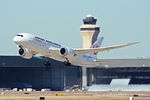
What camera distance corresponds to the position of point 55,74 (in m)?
190

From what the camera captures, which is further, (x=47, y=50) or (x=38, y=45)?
(x=47, y=50)

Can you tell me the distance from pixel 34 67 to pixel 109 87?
2886 centimetres

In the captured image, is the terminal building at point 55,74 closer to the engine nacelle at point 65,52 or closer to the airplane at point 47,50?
the airplane at point 47,50

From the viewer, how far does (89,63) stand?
12962 centimetres

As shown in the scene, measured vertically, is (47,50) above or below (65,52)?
above

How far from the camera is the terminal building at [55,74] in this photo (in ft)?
596

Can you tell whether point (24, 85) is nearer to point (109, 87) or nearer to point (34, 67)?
point (34, 67)

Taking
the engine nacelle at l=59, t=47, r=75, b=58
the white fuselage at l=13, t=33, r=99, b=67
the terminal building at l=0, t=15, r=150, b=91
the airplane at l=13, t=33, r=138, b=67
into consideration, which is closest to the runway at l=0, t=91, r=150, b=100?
the airplane at l=13, t=33, r=138, b=67

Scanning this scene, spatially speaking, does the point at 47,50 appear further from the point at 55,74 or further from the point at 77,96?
the point at 55,74

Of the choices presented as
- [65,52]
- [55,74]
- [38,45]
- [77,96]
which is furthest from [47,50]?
[55,74]

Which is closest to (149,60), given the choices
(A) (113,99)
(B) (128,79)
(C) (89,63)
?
(B) (128,79)

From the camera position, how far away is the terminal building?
182 meters

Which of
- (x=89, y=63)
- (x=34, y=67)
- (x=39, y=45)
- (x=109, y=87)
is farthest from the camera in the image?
(x=34, y=67)

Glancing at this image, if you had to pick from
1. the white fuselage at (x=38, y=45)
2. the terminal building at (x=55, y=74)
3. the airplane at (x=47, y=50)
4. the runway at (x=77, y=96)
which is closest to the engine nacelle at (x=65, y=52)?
the airplane at (x=47, y=50)
